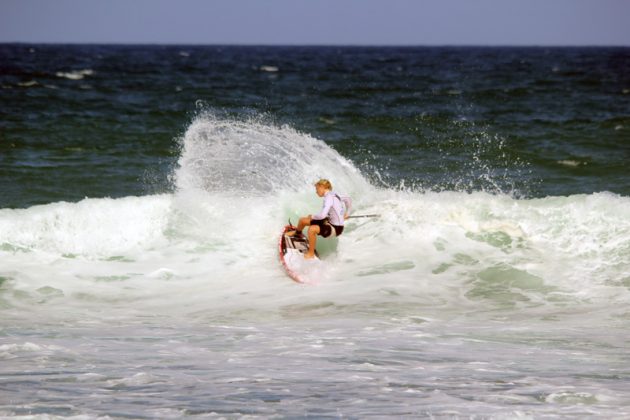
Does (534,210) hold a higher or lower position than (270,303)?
higher

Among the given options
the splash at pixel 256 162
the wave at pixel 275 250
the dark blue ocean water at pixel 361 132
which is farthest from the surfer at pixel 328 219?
the dark blue ocean water at pixel 361 132

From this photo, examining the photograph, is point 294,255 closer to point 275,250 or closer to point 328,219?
point 328,219

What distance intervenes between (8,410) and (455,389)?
11.6 ft

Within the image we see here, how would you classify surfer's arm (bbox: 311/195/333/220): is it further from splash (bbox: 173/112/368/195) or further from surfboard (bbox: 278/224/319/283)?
splash (bbox: 173/112/368/195)

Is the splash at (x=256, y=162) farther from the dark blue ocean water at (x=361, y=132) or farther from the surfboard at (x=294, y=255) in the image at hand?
the dark blue ocean water at (x=361, y=132)

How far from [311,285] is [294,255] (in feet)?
2.35

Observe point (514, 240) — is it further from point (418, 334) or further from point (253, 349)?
point (253, 349)

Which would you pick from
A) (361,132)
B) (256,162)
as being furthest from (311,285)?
(361,132)

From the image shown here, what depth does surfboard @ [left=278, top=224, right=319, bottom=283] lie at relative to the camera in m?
13.2

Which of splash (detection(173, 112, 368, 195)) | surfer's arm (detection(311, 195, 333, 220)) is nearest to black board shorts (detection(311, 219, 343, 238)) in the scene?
surfer's arm (detection(311, 195, 333, 220))

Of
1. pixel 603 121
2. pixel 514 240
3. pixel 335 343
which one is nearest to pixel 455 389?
pixel 335 343

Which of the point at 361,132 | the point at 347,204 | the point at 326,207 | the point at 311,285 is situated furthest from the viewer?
the point at 361,132

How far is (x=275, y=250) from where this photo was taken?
48.7 feet

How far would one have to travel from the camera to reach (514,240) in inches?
591
